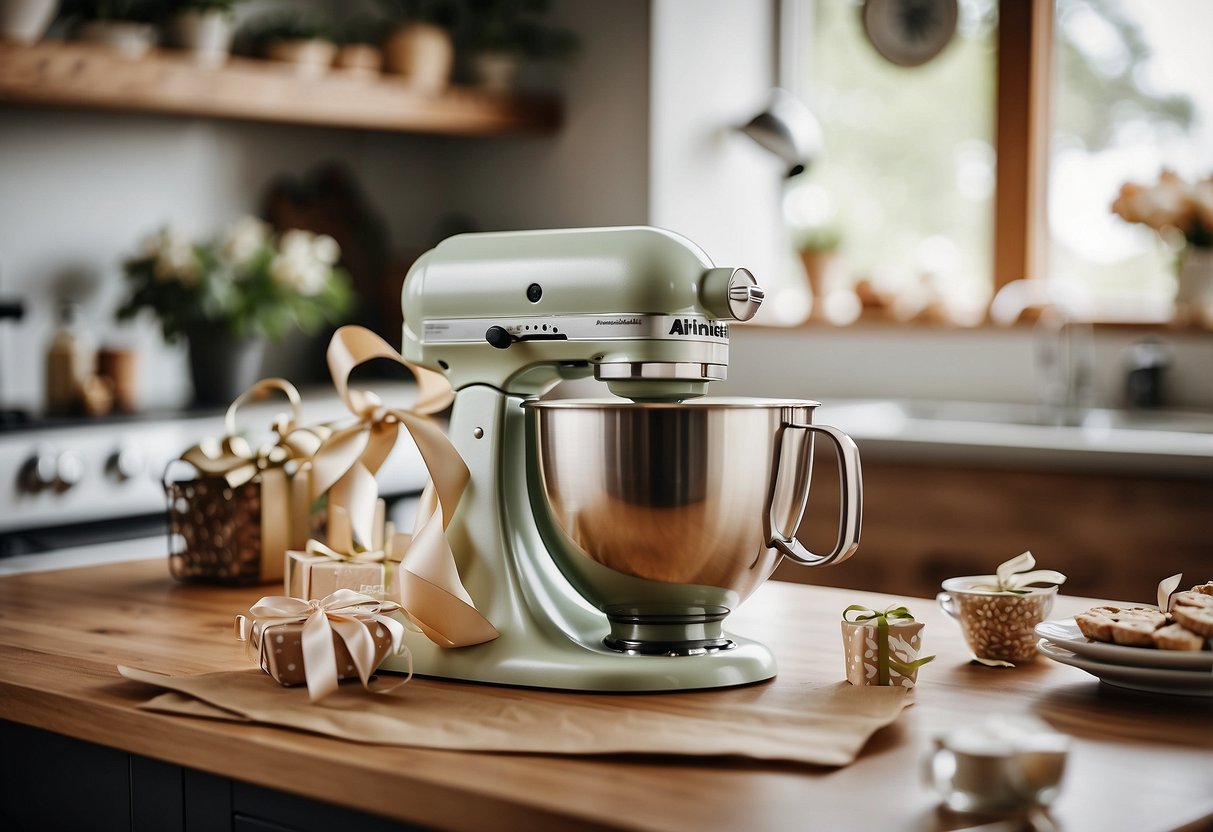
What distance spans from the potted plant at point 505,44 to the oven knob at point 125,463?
1.47 m

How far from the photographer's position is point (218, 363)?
10.5 ft

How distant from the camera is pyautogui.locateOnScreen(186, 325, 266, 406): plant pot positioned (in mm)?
3188

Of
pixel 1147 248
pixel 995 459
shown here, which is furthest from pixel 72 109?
pixel 1147 248

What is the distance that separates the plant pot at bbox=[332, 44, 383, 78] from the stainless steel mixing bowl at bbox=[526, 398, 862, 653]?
2493 millimetres

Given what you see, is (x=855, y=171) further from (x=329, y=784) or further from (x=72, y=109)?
(x=329, y=784)

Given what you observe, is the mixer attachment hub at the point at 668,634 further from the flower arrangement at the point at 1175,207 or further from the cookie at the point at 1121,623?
the flower arrangement at the point at 1175,207

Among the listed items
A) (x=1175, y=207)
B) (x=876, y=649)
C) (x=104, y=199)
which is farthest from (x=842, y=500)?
(x=104, y=199)

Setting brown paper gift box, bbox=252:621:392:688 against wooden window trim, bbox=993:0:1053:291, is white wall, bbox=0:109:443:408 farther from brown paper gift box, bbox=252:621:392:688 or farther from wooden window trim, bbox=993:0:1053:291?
brown paper gift box, bbox=252:621:392:688

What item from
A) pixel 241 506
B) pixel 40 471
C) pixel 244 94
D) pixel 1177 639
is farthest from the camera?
pixel 244 94

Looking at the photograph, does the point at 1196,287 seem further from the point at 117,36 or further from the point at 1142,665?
the point at 117,36

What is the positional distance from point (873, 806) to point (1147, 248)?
9.44 ft

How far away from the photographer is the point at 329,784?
2.83 feet

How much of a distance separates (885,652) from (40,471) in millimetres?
2068

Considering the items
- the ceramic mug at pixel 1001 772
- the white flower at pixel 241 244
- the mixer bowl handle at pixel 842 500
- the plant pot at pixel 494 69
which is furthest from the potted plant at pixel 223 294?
the ceramic mug at pixel 1001 772
